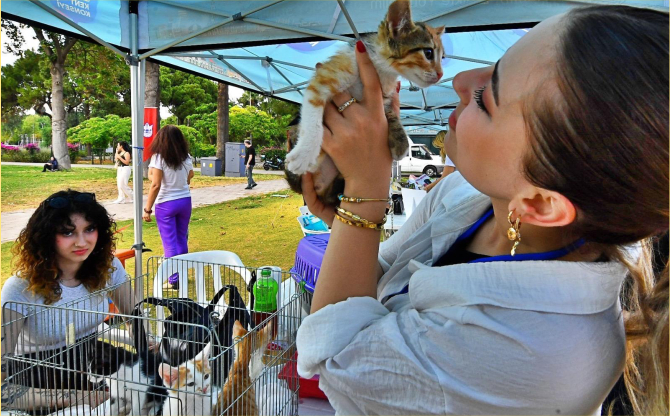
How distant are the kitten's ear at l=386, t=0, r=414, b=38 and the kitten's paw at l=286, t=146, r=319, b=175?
71 centimetres

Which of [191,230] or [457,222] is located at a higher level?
[457,222]

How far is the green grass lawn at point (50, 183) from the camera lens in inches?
389

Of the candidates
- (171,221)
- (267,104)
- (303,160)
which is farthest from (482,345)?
(267,104)

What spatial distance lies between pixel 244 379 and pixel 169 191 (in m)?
4.06

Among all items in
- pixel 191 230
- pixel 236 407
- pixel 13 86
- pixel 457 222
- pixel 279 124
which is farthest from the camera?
pixel 279 124

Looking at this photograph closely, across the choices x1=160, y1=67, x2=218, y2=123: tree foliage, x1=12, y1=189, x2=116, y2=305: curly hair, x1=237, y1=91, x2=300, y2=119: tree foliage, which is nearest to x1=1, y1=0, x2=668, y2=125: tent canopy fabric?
x1=12, y1=189, x2=116, y2=305: curly hair

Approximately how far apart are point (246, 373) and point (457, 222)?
94 cm

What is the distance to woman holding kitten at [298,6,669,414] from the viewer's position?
0.69m

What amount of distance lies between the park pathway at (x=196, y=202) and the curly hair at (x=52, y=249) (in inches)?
140

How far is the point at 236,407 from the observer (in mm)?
1411

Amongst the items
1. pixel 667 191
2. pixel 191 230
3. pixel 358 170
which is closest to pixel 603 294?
pixel 667 191

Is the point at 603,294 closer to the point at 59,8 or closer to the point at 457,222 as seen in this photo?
the point at 457,222

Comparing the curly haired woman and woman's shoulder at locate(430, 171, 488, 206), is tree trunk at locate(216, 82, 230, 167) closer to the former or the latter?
the curly haired woman

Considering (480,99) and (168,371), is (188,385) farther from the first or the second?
(480,99)
